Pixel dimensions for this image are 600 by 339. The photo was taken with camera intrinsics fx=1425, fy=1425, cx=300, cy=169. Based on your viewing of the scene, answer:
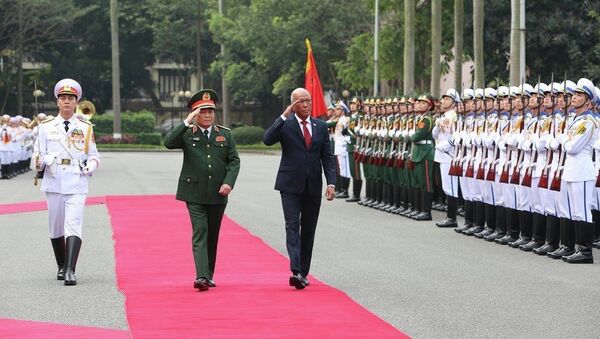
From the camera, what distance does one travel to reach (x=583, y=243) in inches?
615

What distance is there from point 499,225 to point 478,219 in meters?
0.74

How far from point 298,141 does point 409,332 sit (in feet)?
10.9

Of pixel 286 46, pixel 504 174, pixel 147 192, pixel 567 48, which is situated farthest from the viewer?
pixel 286 46

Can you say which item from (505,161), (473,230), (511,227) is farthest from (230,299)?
(473,230)

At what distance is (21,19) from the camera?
7925 centimetres

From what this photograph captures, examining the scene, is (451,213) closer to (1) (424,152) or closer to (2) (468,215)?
(2) (468,215)

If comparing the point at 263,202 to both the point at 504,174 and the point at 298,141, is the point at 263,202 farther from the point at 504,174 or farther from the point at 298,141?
the point at 298,141

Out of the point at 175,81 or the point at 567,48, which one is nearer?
the point at 567,48

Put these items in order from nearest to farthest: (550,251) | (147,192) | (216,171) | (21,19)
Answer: (216,171)
(550,251)
(147,192)
(21,19)

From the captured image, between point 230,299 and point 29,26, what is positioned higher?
point 29,26

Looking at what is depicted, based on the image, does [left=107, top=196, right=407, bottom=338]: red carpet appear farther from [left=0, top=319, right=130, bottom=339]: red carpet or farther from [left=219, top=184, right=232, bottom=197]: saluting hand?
[left=219, top=184, right=232, bottom=197]: saluting hand

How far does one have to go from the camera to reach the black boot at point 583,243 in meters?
15.5

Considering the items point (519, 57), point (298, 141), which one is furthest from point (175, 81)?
point (298, 141)

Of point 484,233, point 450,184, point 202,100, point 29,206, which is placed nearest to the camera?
point 202,100
